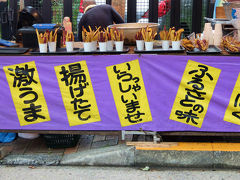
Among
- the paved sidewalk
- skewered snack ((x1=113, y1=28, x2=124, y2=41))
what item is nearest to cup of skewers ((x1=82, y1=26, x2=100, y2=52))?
skewered snack ((x1=113, y1=28, x2=124, y2=41))

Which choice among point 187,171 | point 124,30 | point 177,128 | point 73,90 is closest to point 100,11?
point 124,30

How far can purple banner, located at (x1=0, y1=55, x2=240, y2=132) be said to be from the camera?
16.0ft

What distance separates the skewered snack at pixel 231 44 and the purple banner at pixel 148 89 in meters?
0.21

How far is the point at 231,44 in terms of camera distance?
16.6 feet

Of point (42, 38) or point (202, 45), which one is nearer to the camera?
point (202, 45)

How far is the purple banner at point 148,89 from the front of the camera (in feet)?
16.0

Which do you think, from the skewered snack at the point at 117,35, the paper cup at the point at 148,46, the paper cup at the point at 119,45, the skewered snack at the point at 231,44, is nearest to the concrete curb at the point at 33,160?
the paper cup at the point at 119,45

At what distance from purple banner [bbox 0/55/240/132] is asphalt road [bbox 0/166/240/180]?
21.7 inches

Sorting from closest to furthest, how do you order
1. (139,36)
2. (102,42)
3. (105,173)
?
(105,173) → (102,42) → (139,36)

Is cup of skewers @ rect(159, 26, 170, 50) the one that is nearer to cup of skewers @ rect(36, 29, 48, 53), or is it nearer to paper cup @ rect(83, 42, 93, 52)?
paper cup @ rect(83, 42, 93, 52)

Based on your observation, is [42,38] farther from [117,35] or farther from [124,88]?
[124,88]

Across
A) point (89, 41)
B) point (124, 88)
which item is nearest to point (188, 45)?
point (124, 88)

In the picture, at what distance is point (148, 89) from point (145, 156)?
2.93ft

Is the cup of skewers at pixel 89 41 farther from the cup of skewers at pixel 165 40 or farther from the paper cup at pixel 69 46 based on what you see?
the cup of skewers at pixel 165 40
